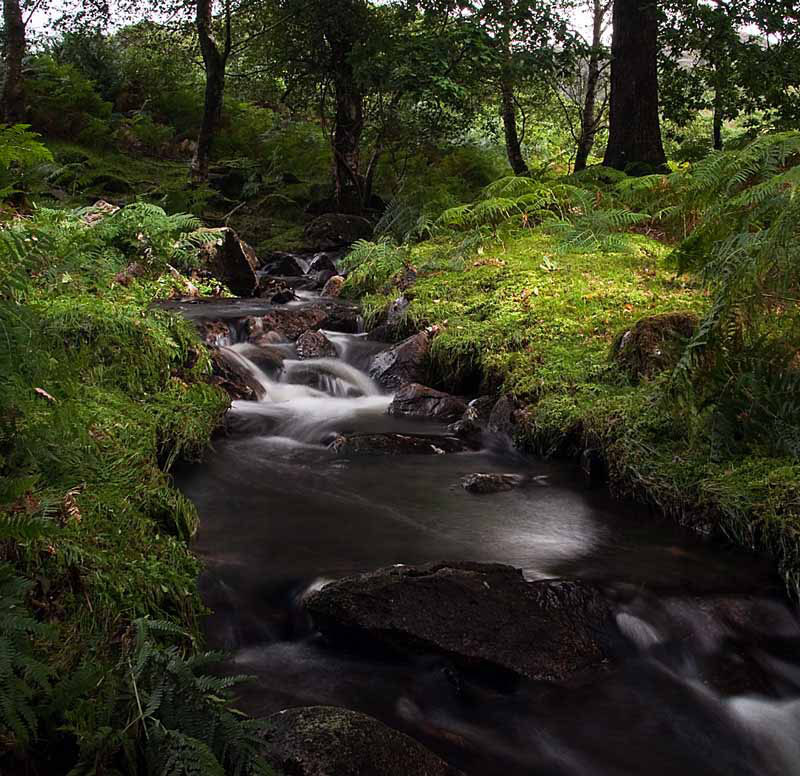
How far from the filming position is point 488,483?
4.83 m

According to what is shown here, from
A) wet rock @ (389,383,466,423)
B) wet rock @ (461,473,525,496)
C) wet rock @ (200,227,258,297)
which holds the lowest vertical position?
wet rock @ (461,473,525,496)

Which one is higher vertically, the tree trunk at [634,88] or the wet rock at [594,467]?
the tree trunk at [634,88]

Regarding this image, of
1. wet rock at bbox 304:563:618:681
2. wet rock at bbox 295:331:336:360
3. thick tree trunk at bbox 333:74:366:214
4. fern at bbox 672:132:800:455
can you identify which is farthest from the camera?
Answer: thick tree trunk at bbox 333:74:366:214

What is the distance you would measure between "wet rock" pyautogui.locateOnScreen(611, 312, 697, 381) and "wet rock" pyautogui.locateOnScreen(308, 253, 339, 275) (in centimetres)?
651

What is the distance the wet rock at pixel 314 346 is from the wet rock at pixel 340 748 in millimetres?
5413

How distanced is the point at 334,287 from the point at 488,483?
594 centimetres

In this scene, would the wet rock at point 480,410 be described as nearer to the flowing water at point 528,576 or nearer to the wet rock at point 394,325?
the flowing water at point 528,576

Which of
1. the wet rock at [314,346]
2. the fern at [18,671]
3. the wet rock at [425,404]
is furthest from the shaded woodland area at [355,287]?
the wet rock at [314,346]

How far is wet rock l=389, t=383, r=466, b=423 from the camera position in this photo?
6.18 metres

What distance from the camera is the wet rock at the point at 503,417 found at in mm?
5560

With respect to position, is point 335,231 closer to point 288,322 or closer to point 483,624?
point 288,322

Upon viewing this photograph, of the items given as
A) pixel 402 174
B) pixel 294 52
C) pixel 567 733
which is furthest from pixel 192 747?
pixel 402 174

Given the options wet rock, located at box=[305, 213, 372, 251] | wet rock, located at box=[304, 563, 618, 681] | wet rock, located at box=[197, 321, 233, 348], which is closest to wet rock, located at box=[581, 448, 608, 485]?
wet rock, located at box=[304, 563, 618, 681]

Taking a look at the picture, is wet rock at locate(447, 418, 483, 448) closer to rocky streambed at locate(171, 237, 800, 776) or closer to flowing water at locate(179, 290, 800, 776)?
flowing water at locate(179, 290, 800, 776)
